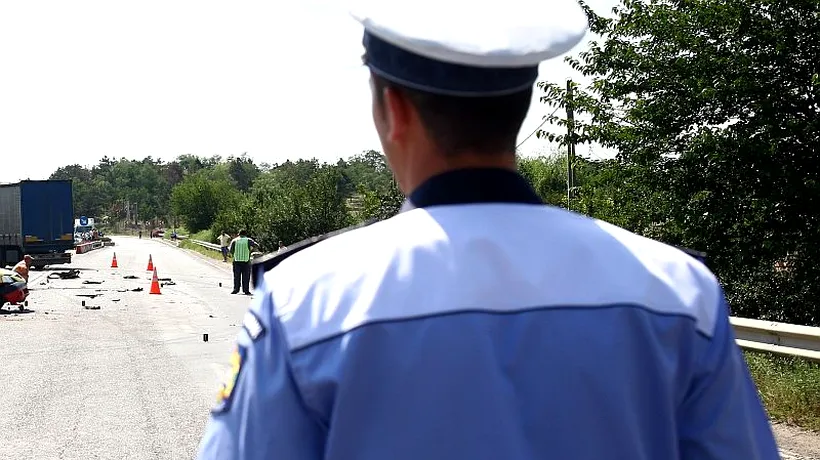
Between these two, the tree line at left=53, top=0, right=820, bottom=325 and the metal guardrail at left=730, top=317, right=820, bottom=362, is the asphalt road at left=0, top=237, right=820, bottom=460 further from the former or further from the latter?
the tree line at left=53, top=0, right=820, bottom=325

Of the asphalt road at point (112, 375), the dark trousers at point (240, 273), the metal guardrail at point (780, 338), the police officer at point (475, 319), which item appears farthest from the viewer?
the dark trousers at point (240, 273)

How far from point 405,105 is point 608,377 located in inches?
20.9

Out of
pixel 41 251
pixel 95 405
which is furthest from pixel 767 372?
pixel 41 251

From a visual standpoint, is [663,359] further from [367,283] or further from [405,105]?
[405,105]

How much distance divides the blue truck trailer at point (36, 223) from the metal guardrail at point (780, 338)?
30.7m

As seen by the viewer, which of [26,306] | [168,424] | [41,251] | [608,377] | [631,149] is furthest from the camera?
[41,251]

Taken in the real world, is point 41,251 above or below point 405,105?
below

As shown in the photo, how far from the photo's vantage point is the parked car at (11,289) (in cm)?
1806

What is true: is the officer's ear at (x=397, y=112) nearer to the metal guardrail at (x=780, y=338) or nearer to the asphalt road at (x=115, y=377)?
the asphalt road at (x=115, y=377)

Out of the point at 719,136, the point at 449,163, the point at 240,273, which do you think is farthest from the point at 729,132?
the point at 240,273

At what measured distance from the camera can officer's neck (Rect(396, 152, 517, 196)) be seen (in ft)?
5.16

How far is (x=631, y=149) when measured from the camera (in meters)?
12.5

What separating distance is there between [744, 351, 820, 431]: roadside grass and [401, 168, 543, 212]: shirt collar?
6637 mm

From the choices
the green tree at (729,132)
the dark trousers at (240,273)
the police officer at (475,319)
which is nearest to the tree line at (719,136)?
the green tree at (729,132)
